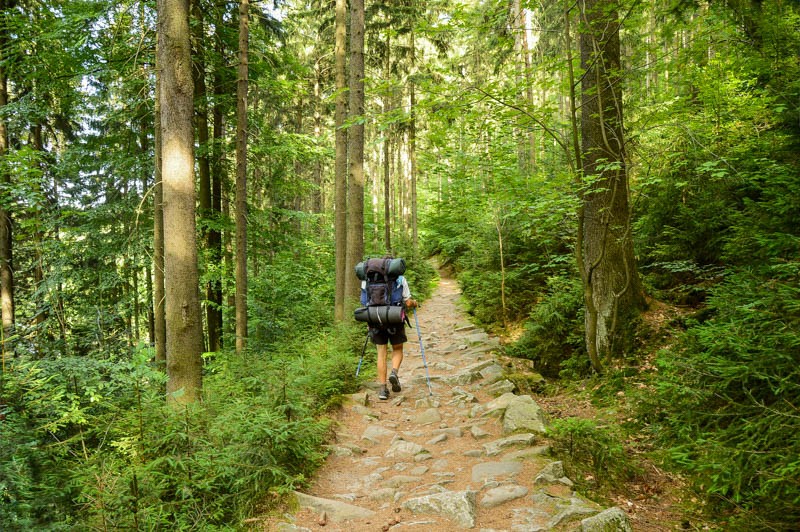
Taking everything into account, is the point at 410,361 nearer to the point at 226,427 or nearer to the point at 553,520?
the point at 226,427

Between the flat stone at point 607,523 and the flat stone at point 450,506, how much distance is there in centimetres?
85

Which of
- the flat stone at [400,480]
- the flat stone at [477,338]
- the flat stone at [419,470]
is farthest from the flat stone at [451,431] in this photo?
the flat stone at [477,338]

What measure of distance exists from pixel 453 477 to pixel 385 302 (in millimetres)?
2753

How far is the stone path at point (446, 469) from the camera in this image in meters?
3.25

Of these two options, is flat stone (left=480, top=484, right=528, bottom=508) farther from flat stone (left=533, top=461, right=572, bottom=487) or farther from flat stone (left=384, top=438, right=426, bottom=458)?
flat stone (left=384, top=438, right=426, bottom=458)

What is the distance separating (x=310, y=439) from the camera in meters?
4.27

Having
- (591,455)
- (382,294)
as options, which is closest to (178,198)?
(382,294)

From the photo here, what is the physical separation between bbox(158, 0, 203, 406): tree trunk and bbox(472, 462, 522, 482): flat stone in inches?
142

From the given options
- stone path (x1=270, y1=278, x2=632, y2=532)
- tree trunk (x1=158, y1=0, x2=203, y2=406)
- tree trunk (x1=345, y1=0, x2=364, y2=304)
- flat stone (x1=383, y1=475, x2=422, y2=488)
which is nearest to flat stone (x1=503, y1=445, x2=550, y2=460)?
stone path (x1=270, y1=278, x2=632, y2=532)

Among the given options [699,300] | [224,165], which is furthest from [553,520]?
[224,165]

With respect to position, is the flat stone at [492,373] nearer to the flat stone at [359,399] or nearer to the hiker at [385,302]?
the hiker at [385,302]

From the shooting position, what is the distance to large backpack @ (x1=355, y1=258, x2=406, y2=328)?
6.18m

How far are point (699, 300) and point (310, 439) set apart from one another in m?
6.39

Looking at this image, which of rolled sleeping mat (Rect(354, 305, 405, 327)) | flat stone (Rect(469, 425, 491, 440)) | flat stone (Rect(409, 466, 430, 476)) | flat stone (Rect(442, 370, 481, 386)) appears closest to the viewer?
flat stone (Rect(409, 466, 430, 476))
